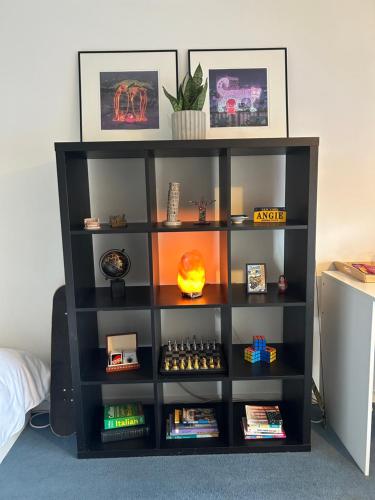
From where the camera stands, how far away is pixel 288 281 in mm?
1898

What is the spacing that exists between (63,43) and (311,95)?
1313 millimetres

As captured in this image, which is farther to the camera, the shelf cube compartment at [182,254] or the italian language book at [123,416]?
the shelf cube compartment at [182,254]

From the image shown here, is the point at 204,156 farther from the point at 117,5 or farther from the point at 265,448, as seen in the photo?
the point at 265,448

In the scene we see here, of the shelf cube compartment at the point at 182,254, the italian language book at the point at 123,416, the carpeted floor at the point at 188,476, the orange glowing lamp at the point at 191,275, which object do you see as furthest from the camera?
the shelf cube compartment at the point at 182,254

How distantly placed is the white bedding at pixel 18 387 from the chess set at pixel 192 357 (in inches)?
26.2

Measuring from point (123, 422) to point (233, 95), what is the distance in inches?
70.1

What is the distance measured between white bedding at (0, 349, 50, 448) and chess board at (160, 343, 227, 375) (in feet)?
2.18

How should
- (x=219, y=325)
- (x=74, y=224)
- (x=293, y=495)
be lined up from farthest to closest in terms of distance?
(x=219, y=325)
(x=74, y=224)
(x=293, y=495)

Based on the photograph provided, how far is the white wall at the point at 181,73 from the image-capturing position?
1798 mm

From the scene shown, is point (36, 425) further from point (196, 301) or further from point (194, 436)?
point (196, 301)

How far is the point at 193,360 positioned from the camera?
1787mm

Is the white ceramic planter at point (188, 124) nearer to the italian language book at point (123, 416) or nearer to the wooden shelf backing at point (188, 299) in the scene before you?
the wooden shelf backing at point (188, 299)

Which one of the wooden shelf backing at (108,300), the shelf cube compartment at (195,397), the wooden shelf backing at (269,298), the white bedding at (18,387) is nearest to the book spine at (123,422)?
the shelf cube compartment at (195,397)

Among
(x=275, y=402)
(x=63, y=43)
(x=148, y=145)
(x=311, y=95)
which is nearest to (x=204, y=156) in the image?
(x=148, y=145)
